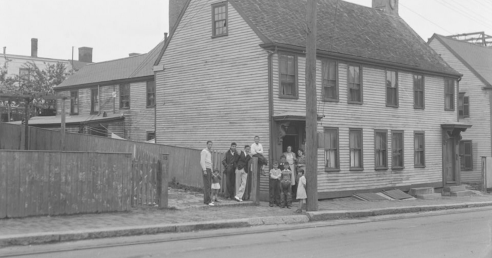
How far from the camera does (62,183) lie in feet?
47.1

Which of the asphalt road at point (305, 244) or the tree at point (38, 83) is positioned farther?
the tree at point (38, 83)

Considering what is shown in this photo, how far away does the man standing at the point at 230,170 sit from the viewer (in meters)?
19.5

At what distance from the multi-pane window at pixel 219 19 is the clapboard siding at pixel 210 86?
11.8 inches

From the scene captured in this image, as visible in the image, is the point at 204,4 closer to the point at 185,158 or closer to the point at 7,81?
the point at 185,158

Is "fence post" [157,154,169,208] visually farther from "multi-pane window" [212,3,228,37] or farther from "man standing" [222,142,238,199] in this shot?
"multi-pane window" [212,3,228,37]

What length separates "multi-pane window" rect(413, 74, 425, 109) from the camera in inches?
Answer: 1152

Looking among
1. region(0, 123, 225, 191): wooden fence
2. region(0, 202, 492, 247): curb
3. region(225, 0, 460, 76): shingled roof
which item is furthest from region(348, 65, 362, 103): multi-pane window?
region(0, 123, 225, 191): wooden fence

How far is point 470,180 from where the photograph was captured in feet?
122

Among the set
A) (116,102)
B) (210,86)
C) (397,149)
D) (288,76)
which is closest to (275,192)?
(288,76)

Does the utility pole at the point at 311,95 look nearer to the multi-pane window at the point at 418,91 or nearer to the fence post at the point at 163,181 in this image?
the fence post at the point at 163,181

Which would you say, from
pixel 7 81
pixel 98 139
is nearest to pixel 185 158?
pixel 98 139

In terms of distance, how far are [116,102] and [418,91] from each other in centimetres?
1766

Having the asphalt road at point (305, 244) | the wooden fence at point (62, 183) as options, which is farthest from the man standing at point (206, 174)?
the asphalt road at point (305, 244)

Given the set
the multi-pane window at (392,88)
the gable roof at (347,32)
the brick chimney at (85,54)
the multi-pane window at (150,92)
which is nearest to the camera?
the gable roof at (347,32)
